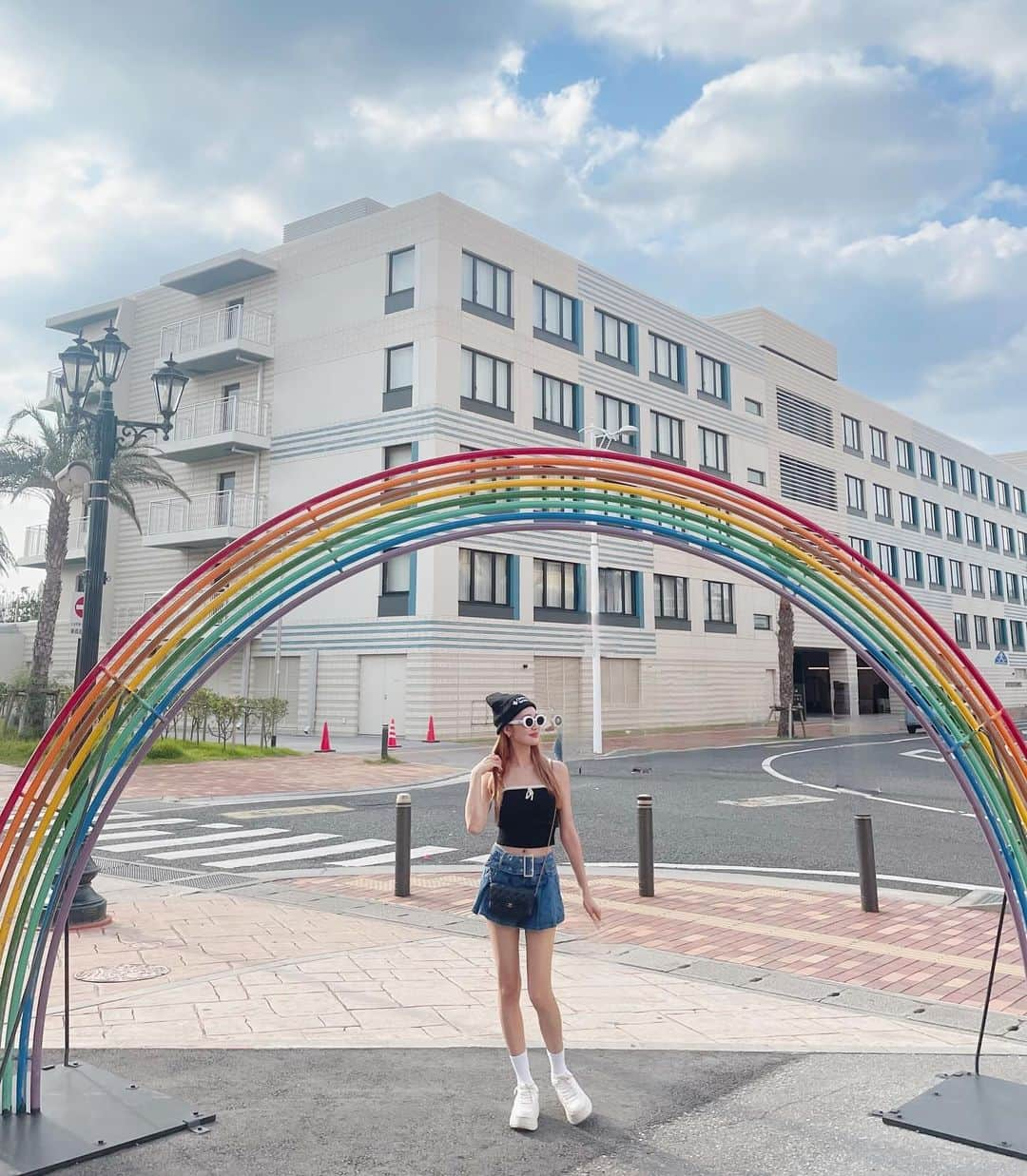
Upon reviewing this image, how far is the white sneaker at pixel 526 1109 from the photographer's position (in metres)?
4.00

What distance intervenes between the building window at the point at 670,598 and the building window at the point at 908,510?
20.7 meters

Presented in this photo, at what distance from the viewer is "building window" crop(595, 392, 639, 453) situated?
116 ft

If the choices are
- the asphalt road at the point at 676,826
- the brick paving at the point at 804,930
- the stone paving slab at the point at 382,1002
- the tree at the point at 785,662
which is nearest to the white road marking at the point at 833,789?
the asphalt road at the point at 676,826

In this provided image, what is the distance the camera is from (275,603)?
461cm

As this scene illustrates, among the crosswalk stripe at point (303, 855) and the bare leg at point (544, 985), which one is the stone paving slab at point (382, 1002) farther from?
the crosswalk stripe at point (303, 855)

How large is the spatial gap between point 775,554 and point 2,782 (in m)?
17.1

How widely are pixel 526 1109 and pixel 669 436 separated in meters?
35.6

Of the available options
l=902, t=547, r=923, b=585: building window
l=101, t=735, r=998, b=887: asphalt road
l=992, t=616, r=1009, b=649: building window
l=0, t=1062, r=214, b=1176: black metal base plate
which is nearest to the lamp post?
l=101, t=735, r=998, b=887: asphalt road

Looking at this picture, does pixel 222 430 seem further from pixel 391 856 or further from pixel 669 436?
pixel 391 856

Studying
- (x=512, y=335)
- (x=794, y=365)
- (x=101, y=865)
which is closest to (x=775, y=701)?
(x=794, y=365)

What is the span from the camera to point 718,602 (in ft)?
132

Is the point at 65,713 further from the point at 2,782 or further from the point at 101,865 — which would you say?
the point at 2,782

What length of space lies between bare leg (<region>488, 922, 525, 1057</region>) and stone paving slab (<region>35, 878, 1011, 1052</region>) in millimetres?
1011

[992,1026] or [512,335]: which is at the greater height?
[512,335]
